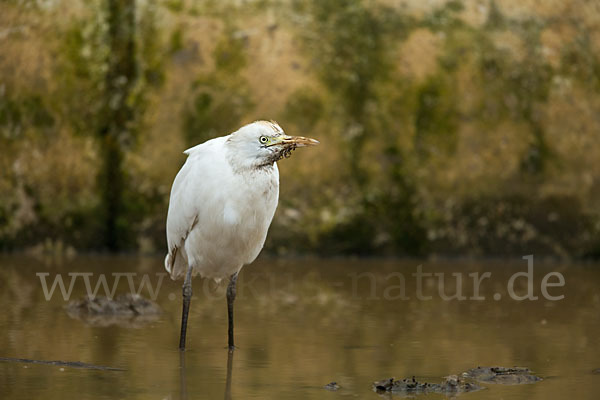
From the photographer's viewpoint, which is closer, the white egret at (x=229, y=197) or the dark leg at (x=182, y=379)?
the dark leg at (x=182, y=379)

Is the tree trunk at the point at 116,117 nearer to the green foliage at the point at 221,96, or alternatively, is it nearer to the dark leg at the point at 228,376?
the green foliage at the point at 221,96

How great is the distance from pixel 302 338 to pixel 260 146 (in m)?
1.40

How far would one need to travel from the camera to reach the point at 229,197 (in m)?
5.25

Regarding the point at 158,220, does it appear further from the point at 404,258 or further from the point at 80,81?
the point at 404,258

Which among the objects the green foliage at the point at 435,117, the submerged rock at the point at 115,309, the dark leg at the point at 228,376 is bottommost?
the dark leg at the point at 228,376

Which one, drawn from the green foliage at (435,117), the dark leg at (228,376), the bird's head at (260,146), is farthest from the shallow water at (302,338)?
the green foliage at (435,117)

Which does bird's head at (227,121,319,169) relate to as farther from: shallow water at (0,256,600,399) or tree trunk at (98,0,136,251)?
tree trunk at (98,0,136,251)

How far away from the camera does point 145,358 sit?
5.18m

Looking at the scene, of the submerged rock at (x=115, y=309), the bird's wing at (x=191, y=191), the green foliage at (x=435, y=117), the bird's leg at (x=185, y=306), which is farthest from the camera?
the green foliage at (x=435, y=117)

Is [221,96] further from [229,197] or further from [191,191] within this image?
[229,197]

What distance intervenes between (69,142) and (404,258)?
13.9 ft

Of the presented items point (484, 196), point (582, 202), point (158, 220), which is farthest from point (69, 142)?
point (582, 202)

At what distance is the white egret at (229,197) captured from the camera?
5242 mm

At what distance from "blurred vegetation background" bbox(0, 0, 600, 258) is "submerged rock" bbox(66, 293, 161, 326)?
4.51 m
